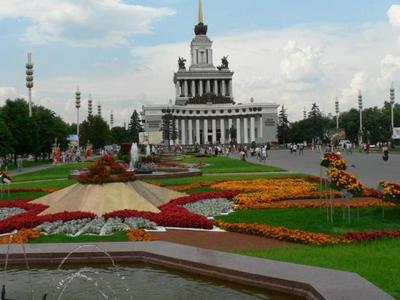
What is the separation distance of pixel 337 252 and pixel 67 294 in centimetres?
538

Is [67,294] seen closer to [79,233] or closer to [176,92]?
[79,233]

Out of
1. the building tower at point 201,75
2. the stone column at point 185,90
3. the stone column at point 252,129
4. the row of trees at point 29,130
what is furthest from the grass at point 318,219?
the stone column at point 185,90

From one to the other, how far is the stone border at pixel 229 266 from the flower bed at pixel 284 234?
2915 mm

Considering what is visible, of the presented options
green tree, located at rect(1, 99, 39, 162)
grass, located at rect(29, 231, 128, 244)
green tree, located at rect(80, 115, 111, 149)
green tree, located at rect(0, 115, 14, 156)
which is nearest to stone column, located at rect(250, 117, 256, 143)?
green tree, located at rect(80, 115, 111, 149)

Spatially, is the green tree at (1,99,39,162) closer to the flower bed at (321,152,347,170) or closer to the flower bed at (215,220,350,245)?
the flower bed at (321,152,347,170)

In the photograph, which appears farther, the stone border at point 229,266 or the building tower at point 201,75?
the building tower at point 201,75

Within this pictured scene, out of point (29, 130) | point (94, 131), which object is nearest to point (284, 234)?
point (29, 130)

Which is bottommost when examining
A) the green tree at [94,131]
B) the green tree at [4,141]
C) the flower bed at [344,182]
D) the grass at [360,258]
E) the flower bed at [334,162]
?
the grass at [360,258]

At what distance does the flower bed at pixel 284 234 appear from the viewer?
41.7ft

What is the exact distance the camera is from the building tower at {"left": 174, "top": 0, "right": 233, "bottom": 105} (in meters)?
173

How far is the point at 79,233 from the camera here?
14.6 meters

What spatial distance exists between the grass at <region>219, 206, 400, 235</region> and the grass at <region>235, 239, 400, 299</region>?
1578 millimetres

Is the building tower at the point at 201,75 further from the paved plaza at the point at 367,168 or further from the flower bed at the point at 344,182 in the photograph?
the flower bed at the point at 344,182

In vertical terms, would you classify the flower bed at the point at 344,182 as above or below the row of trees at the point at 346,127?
below
